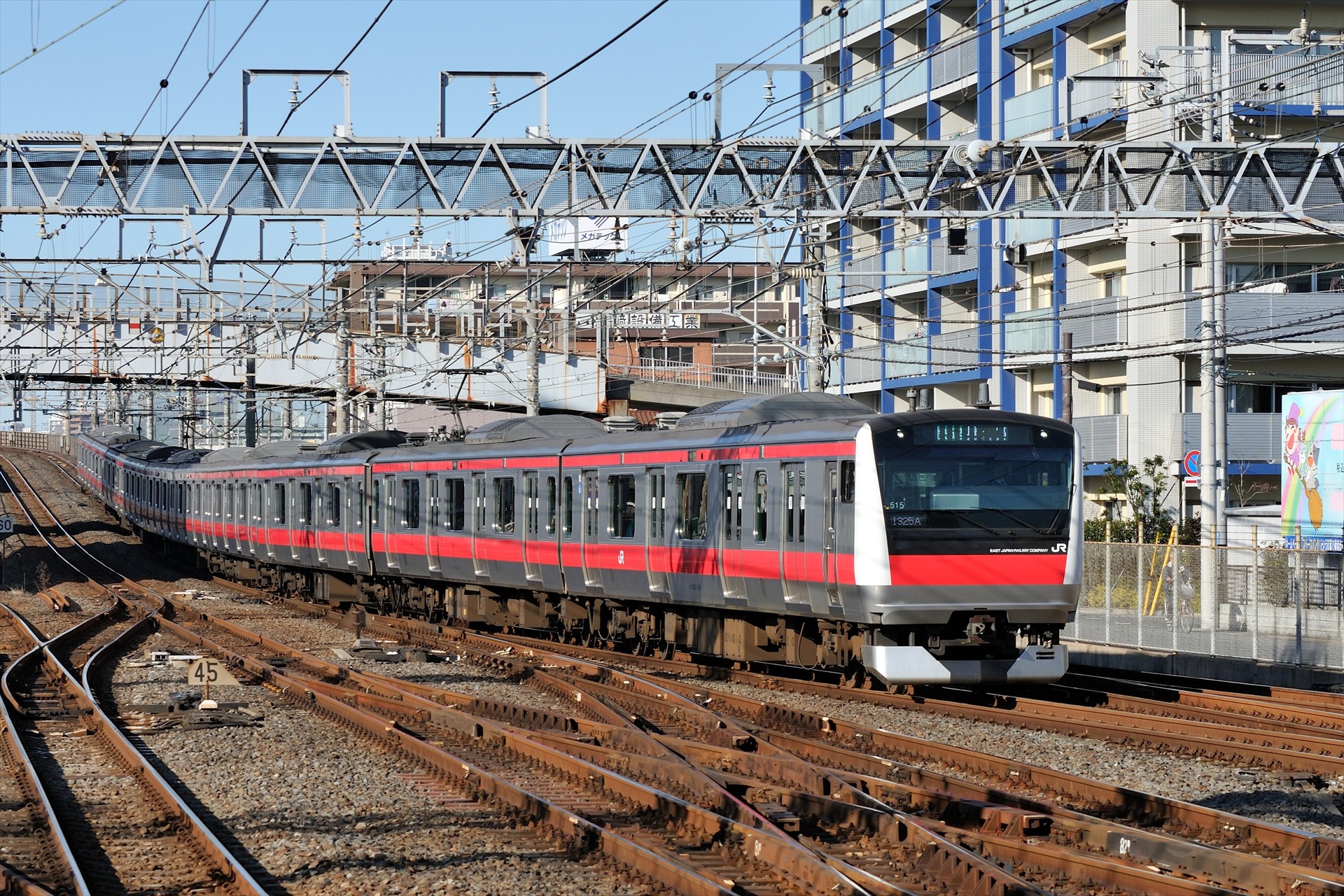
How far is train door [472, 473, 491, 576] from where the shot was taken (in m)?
22.9

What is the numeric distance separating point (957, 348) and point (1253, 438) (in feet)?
28.9

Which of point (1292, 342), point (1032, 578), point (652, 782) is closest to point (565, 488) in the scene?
point (1032, 578)

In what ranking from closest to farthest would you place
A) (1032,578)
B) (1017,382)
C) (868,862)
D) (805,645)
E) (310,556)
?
(868,862) < (1032,578) < (805,645) < (310,556) < (1017,382)

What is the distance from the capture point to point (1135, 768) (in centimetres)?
1150

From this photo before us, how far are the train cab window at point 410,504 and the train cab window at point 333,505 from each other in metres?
3.26

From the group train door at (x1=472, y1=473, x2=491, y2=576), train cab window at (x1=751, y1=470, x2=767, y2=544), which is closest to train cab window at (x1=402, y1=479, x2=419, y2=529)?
train door at (x1=472, y1=473, x2=491, y2=576)

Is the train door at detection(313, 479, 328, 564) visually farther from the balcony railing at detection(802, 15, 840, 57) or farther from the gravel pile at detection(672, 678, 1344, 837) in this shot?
the balcony railing at detection(802, 15, 840, 57)

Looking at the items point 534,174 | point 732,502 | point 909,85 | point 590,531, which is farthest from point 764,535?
point 909,85

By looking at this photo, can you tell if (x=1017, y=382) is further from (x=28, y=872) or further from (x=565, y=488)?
(x=28, y=872)

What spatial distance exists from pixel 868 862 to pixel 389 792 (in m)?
3.68

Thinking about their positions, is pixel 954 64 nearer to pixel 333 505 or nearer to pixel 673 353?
pixel 333 505

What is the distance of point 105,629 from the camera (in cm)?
2469

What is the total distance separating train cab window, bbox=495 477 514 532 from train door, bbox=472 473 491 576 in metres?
0.37

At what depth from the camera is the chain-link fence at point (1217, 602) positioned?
717 inches
